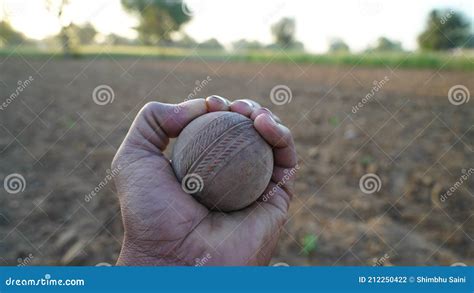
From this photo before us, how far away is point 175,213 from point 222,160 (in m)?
0.53

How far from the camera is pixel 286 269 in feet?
10.9

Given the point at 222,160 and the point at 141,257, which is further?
the point at 141,257

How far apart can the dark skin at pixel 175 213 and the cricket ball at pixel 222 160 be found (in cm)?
11

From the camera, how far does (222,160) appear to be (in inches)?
114

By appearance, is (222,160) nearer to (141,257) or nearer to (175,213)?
(175,213)

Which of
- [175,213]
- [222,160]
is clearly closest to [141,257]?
[175,213]

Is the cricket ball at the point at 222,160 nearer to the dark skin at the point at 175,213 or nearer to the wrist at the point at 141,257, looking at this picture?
the dark skin at the point at 175,213

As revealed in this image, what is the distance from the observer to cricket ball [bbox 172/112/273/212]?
291 centimetres

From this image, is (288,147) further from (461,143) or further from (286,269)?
(461,143)

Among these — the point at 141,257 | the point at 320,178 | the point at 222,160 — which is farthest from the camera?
the point at 320,178

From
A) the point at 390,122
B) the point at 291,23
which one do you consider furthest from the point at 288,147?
the point at 291,23

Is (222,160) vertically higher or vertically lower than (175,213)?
higher

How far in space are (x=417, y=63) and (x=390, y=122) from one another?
21.3 m

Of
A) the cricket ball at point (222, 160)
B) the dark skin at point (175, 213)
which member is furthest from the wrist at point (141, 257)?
the cricket ball at point (222, 160)
